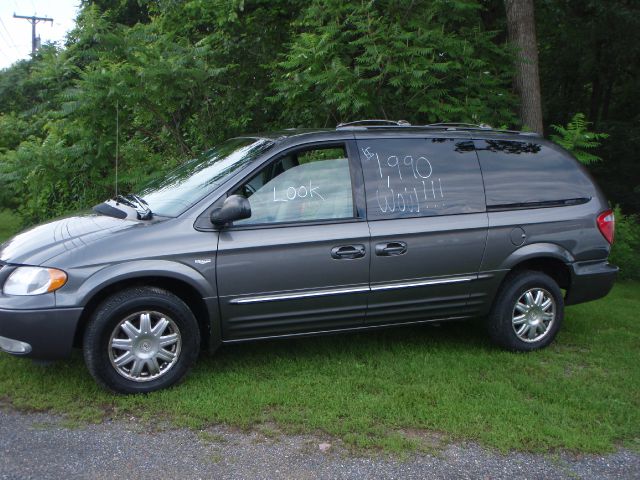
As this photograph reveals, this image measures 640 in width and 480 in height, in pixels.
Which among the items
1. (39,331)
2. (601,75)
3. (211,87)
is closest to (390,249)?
(39,331)

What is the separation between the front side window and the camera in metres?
5.01

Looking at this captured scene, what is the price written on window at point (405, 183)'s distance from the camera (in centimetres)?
531

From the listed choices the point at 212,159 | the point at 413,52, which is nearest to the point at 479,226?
the point at 212,159

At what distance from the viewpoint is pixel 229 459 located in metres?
3.86

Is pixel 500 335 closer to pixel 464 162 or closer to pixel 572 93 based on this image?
pixel 464 162

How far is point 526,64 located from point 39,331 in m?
8.33

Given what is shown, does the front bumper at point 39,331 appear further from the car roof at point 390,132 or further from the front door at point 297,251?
the car roof at point 390,132

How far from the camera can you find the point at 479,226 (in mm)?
5520

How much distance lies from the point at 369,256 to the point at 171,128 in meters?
5.29

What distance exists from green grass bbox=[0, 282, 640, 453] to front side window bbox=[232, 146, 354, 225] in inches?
45.5

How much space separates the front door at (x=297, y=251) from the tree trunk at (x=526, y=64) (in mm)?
6106

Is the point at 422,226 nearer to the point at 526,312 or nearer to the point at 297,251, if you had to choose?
the point at 297,251

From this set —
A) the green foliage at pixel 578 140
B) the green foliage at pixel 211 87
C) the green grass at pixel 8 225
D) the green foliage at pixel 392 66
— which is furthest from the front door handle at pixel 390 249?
the green grass at pixel 8 225

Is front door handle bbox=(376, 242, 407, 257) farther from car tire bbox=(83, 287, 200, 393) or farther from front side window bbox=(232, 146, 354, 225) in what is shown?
car tire bbox=(83, 287, 200, 393)
